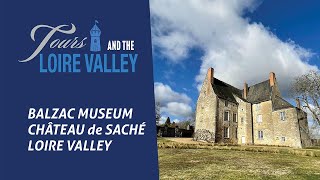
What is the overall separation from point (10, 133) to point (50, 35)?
367 cm

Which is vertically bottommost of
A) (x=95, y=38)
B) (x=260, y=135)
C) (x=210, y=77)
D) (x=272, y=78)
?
Answer: (x=260, y=135)

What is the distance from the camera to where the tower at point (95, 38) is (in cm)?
1024

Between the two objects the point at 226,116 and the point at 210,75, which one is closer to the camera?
the point at 210,75

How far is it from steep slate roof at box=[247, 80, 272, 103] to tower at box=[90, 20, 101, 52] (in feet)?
154

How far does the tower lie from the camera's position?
10.2 meters

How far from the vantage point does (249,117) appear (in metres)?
53.8

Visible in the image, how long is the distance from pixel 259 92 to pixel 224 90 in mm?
7495

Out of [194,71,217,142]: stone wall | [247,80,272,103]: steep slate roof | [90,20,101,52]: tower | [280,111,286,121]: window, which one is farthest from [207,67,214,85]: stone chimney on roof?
[90,20,101,52]: tower

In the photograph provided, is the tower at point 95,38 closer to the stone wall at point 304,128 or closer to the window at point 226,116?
the window at point 226,116

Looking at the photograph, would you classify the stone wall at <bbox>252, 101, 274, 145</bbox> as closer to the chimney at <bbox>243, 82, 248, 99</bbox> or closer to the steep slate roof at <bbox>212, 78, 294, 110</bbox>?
the steep slate roof at <bbox>212, 78, 294, 110</bbox>

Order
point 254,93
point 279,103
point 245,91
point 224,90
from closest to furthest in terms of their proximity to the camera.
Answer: point 279,103, point 224,90, point 254,93, point 245,91

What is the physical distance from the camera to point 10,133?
30.7 feet

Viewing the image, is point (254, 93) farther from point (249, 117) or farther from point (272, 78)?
point (249, 117)

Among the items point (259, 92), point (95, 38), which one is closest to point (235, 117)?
point (259, 92)
